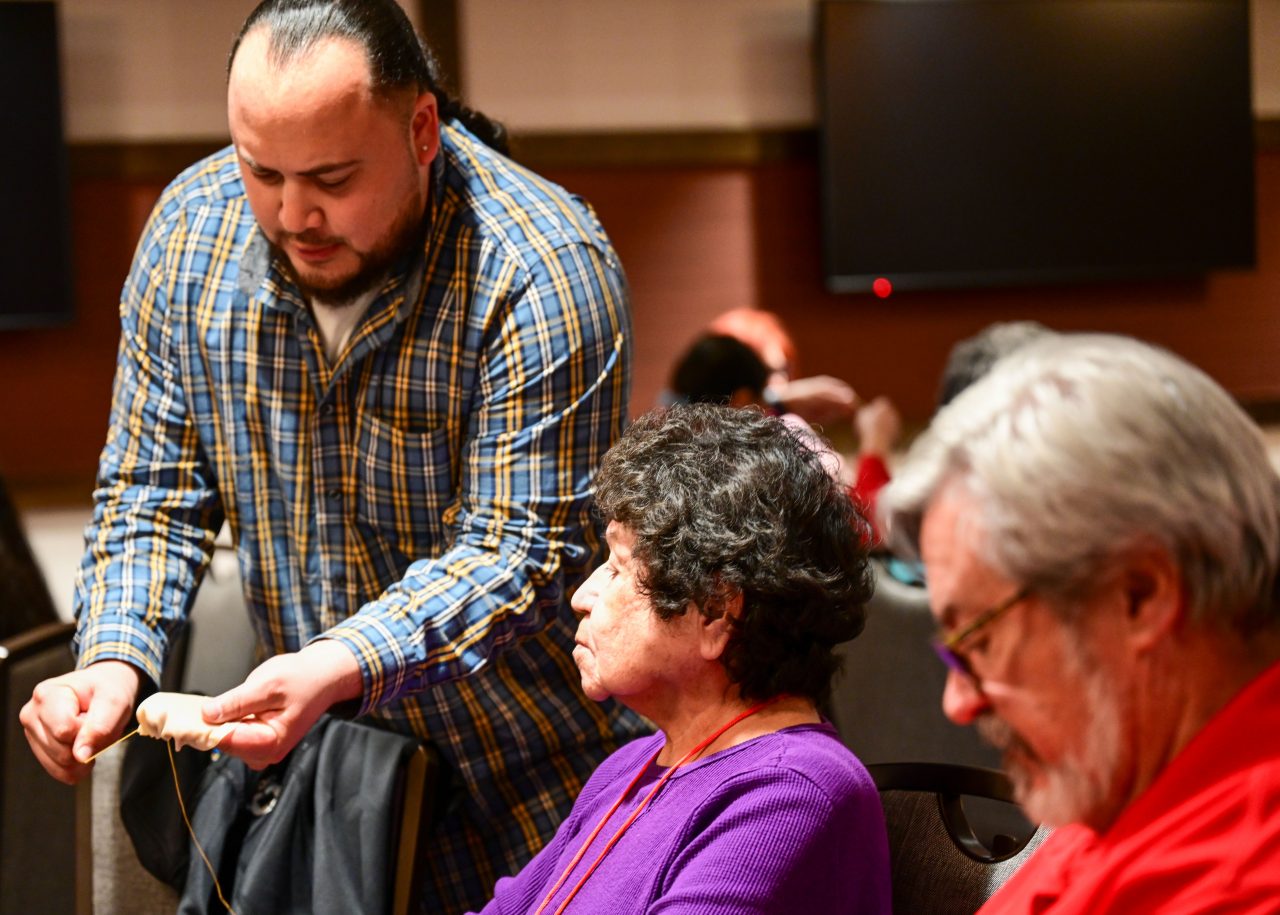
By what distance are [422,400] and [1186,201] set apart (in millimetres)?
3927

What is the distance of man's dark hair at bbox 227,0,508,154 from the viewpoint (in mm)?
1690

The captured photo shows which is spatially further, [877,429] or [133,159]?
[133,159]

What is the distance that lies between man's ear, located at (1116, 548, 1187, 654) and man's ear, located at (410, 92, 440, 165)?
1.16 meters

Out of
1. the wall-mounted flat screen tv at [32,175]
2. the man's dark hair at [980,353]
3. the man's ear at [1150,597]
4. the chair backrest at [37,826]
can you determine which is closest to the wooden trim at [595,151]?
the wall-mounted flat screen tv at [32,175]

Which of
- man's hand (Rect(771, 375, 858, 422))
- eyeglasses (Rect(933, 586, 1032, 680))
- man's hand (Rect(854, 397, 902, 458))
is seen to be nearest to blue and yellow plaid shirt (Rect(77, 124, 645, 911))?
eyeglasses (Rect(933, 586, 1032, 680))

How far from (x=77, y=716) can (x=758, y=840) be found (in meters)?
0.82

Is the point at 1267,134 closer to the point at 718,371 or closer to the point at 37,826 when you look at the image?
the point at 718,371

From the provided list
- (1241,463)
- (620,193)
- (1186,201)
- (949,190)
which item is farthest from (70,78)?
(1241,463)

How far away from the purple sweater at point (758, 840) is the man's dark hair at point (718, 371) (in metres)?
1.96

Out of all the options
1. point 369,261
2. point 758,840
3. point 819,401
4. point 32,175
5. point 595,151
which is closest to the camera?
point 758,840

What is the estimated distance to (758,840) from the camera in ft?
4.46

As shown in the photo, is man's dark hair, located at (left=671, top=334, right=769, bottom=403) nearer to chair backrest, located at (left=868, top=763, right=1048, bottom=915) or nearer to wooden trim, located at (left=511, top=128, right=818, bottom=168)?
wooden trim, located at (left=511, top=128, right=818, bottom=168)

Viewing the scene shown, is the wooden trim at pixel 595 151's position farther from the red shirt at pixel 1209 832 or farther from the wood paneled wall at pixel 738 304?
the red shirt at pixel 1209 832

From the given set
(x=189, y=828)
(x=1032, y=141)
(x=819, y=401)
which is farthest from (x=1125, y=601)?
(x=1032, y=141)
